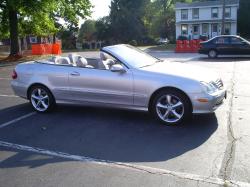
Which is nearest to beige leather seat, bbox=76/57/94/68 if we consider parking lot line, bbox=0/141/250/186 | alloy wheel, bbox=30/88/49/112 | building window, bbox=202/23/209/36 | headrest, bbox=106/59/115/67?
headrest, bbox=106/59/115/67

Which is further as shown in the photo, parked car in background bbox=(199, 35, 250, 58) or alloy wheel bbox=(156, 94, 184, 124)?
parked car in background bbox=(199, 35, 250, 58)

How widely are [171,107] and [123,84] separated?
0.99 metres

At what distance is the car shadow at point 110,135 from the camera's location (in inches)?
205

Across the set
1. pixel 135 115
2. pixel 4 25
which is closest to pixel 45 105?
pixel 135 115

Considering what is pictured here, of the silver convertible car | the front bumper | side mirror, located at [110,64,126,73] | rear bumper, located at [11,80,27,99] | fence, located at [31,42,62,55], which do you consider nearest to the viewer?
the front bumper

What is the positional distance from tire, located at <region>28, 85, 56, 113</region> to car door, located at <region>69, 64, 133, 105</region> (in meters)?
0.60

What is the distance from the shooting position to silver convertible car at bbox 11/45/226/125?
643cm

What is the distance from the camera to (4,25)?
90.3 feet

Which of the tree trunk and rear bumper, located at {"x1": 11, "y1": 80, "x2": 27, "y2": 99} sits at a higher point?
the tree trunk

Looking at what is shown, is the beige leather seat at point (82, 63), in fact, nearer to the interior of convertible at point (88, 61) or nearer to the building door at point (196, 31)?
the interior of convertible at point (88, 61)

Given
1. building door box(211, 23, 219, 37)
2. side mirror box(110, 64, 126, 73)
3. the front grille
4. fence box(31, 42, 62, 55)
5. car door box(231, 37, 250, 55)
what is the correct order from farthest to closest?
building door box(211, 23, 219, 37) → fence box(31, 42, 62, 55) → car door box(231, 37, 250, 55) → side mirror box(110, 64, 126, 73) → the front grille

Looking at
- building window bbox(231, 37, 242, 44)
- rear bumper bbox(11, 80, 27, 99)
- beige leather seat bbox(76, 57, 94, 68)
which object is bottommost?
rear bumper bbox(11, 80, 27, 99)

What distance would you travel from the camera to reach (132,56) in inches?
289

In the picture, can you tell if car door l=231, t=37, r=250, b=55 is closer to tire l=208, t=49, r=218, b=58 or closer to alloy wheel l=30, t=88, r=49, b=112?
tire l=208, t=49, r=218, b=58
